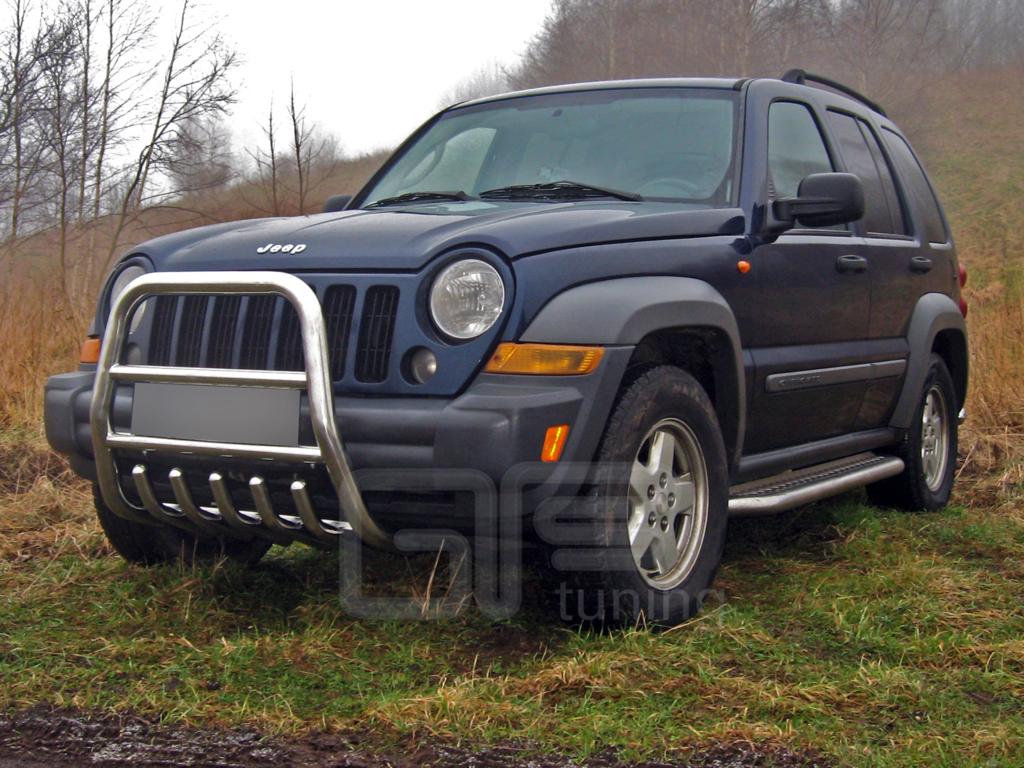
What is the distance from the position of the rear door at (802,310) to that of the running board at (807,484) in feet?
0.44

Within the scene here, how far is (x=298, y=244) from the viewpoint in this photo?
11.4 ft

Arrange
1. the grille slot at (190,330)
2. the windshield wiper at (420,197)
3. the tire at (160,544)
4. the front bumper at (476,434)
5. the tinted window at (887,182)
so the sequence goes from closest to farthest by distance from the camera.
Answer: the front bumper at (476,434) → the grille slot at (190,330) → the tire at (160,544) → the windshield wiper at (420,197) → the tinted window at (887,182)

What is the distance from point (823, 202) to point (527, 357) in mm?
1548

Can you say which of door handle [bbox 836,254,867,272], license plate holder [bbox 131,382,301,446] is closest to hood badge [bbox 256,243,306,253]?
license plate holder [bbox 131,382,301,446]

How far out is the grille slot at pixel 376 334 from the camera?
3207mm

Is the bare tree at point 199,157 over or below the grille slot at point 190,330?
over

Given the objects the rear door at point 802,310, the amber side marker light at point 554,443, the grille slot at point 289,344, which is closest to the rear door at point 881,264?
the rear door at point 802,310

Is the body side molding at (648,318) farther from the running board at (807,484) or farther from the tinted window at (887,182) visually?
the tinted window at (887,182)

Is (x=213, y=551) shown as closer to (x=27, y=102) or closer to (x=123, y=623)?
(x=123, y=623)

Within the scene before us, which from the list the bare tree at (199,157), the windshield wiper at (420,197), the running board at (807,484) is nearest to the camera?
the running board at (807,484)

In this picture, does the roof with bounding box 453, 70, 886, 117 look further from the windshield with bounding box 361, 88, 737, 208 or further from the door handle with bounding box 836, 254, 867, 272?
the door handle with bounding box 836, 254, 867, 272

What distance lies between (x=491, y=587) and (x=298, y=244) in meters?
1.25

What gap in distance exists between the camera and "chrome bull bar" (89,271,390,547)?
3.09 m

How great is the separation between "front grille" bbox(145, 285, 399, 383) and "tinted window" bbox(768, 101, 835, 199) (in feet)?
6.02
